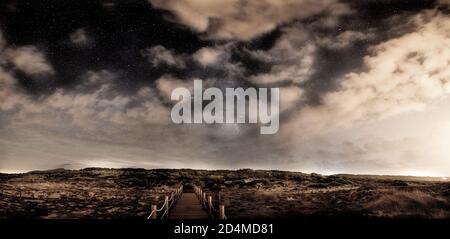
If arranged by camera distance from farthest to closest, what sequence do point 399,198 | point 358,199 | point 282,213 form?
point 358,199, point 399,198, point 282,213

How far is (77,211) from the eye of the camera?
24141 mm

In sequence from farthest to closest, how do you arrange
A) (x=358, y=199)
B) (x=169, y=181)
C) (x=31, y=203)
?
1. (x=169, y=181)
2. (x=31, y=203)
3. (x=358, y=199)

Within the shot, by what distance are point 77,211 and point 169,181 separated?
3921cm
